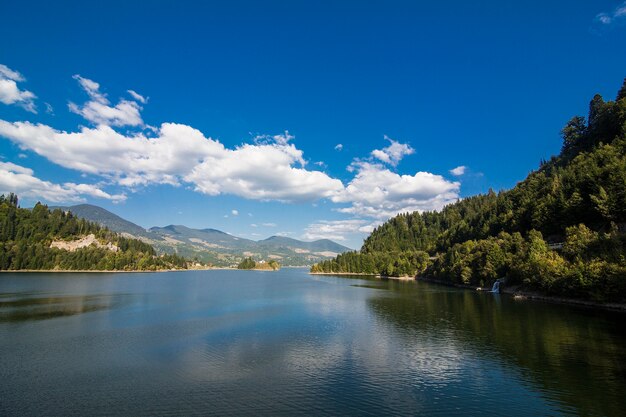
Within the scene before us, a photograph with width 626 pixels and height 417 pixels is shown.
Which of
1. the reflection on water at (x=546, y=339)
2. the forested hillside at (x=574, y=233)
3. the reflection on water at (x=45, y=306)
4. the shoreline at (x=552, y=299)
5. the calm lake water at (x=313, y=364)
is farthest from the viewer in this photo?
A: the forested hillside at (x=574, y=233)

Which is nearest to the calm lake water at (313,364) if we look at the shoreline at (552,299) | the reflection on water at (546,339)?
the reflection on water at (546,339)

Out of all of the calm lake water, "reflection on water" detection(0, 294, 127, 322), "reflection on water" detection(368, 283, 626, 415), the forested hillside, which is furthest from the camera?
the forested hillside

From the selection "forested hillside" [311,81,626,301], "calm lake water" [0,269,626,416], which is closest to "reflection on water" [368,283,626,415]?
"calm lake water" [0,269,626,416]

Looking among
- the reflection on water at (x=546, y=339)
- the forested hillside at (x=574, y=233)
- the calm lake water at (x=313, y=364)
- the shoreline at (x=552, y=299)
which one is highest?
the forested hillside at (x=574, y=233)

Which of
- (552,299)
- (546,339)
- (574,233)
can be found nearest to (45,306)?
(546,339)

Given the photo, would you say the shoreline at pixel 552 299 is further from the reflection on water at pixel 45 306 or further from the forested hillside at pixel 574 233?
the reflection on water at pixel 45 306

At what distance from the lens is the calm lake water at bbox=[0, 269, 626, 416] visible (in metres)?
28.8

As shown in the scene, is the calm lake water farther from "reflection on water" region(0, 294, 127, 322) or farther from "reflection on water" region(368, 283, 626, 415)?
"reflection on water" region(0, 294, 127, 322)

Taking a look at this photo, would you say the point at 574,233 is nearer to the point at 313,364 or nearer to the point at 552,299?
the point at 552,299

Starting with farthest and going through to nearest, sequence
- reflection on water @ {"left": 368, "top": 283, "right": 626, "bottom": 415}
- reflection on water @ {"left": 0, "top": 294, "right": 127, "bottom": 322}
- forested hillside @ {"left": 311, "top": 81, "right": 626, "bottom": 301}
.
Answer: forested hillside @ {"left": 311, "top": 81, "right": 626, "bottom": 301} < reflection on water @ {"left": 0, "top": 294, "right": 127, "bottom": 322} < reflection on water @ {"left": 368, "top": 283, "right": 626, "bottom": 415}

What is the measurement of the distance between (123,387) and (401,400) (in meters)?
24.9

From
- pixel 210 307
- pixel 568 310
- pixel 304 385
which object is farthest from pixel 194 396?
pixel 568 310

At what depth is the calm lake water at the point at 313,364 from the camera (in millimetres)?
28844

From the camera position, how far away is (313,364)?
40.1 m
